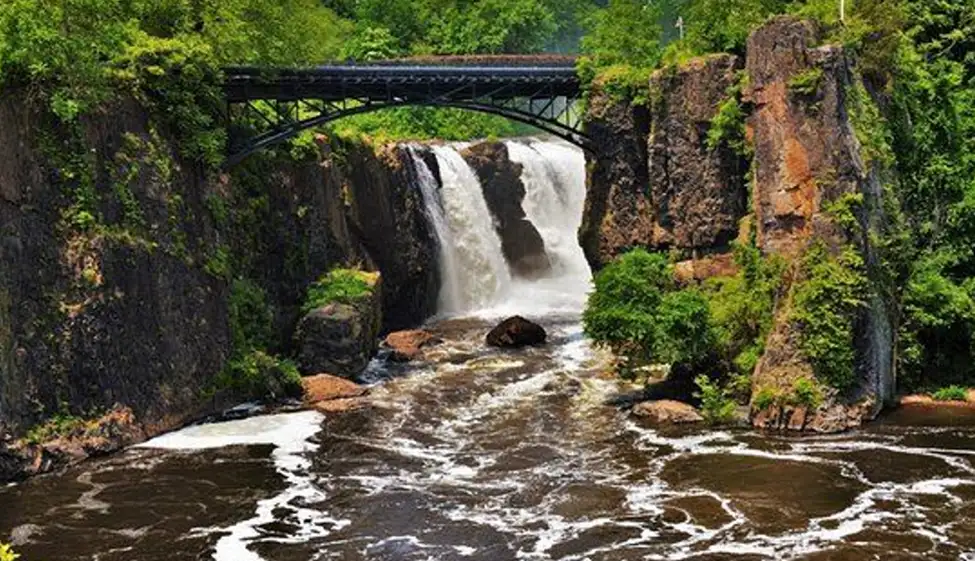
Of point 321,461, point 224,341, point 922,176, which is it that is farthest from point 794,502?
point 224,341

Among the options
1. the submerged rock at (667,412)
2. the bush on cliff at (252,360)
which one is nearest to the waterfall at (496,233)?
the bush on cliff at (252,360)

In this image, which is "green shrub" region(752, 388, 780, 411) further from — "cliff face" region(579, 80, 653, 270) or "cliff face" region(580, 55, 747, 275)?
"cliff face" region(579, 80, 653, 270)

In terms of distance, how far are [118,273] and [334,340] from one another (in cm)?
846

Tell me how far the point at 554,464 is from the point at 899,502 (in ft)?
23.5

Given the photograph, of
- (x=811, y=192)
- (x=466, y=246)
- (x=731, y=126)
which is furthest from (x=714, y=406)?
(x=466, y=246)

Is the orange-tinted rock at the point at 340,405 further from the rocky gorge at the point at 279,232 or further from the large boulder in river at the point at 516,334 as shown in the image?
the large boulder in river at the point at 516,334

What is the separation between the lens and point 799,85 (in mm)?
25406

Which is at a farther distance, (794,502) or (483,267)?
(483,267)

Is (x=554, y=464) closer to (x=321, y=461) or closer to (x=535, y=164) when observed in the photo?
(x=321, y=461)

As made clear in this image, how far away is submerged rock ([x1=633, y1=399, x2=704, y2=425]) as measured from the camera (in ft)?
84.4

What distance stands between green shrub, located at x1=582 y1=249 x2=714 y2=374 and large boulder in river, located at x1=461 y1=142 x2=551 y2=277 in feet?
66.9

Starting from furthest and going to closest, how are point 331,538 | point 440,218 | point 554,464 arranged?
1. point 440,218
2. point 554,464
3. point 331,538

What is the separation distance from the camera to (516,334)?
3666cm

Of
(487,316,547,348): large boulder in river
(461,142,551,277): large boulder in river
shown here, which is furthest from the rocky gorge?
(461,142,551,277): large boulder in river
